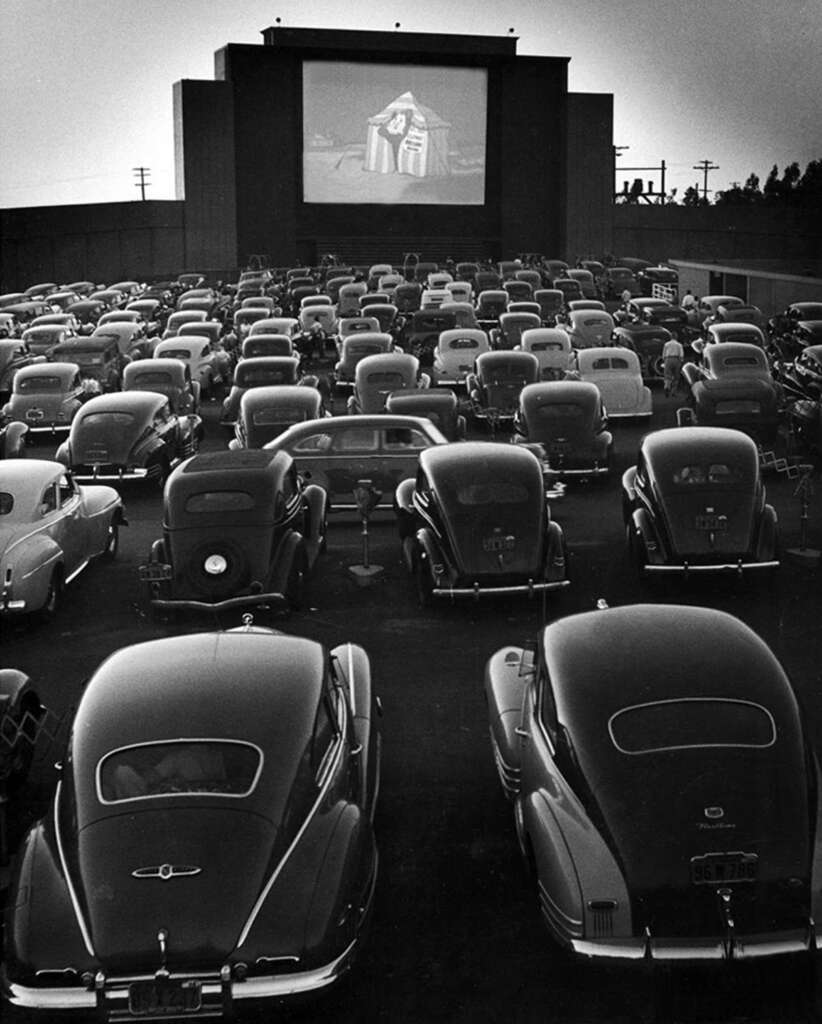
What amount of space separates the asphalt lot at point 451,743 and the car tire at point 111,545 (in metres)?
0.12

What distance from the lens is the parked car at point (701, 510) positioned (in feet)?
45.3

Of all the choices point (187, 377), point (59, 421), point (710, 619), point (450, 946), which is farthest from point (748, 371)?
point (450, 946)

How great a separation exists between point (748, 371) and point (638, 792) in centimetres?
1954

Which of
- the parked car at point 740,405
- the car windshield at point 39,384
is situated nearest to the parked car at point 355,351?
the car windshield at point 39,384

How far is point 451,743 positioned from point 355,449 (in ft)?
27.4

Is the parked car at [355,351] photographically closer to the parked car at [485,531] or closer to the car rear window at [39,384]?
the car rear window at [39,384]

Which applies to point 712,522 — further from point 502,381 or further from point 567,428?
point 502,381

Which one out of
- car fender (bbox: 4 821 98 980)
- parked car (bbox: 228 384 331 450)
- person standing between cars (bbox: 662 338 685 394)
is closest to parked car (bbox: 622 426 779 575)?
parked car (bbox: 228 384 331 450)

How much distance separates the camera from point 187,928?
632cm

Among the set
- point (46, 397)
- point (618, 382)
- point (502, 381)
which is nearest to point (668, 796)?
point (502, 381)

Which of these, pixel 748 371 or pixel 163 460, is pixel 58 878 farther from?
pixel 748 371

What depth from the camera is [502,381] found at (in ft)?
82.9

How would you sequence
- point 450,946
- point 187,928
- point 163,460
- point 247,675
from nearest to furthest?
1. point 187,928
2. point 450,946
3. point 247,675
4. point 163,460

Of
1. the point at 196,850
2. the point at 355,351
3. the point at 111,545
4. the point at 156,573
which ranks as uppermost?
the point at 355,351
